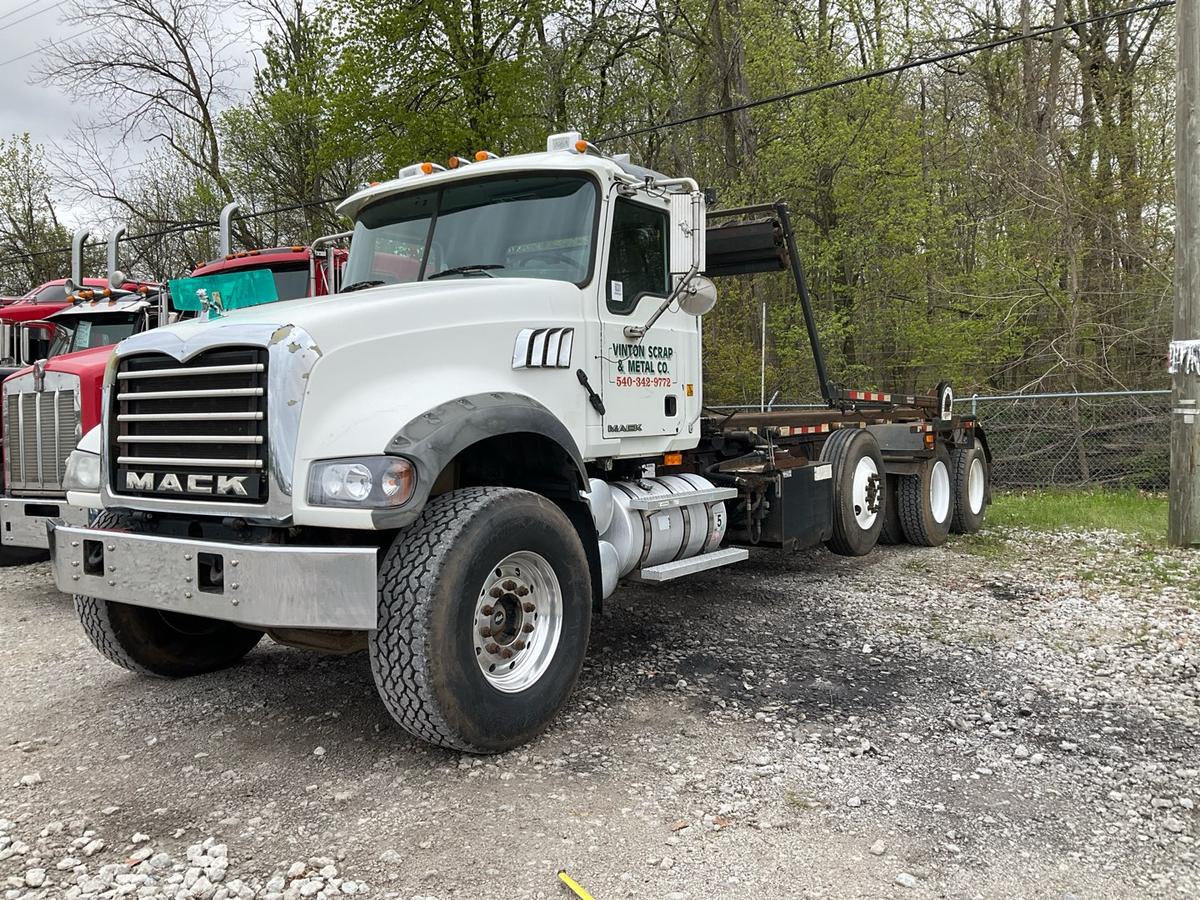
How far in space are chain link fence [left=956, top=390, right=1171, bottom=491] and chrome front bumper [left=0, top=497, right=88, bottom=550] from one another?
38.9 feet

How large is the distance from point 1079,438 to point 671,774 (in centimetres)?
1223

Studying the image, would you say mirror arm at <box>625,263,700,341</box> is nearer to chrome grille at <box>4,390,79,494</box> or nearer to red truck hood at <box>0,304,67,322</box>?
chrome grille at <box>4,390,79,494</box>

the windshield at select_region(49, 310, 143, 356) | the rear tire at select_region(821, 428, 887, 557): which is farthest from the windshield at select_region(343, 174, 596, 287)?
the windshield at select_region(49, 310, 143, 356)

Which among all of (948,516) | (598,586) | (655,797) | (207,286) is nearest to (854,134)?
(948,516)

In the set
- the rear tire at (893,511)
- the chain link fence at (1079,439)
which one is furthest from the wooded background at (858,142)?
the rear tire at (893,511)

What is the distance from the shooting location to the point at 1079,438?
1385 centimetres

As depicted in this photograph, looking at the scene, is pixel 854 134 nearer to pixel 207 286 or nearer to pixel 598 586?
pixel 207 286

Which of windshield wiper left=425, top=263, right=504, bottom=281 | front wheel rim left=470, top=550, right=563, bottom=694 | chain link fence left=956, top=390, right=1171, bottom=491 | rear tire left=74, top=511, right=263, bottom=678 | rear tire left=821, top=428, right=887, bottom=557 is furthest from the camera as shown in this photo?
chain link fence left=956, top=390, right=1171, bottom=491

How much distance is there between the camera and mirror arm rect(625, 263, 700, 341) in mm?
5293

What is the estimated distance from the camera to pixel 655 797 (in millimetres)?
3615

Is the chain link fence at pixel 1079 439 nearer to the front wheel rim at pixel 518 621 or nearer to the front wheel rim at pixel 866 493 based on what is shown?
the front wheel rim at pixel 866 493

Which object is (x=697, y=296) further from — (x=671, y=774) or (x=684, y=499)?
(x=671, y=774)

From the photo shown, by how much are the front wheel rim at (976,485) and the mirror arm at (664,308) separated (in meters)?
6.07

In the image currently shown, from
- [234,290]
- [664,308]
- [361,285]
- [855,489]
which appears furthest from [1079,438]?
[361,285]
